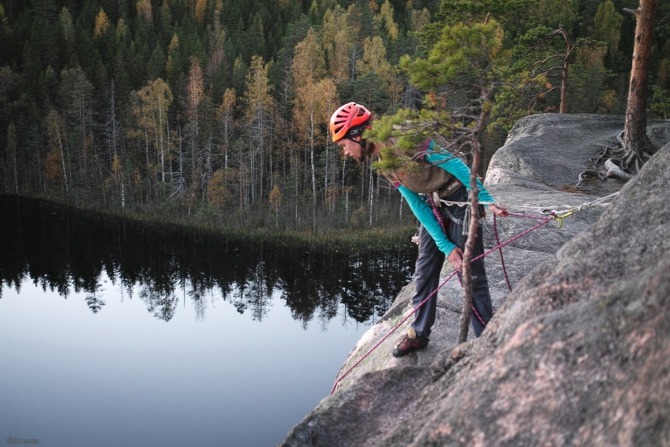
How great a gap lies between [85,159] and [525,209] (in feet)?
144

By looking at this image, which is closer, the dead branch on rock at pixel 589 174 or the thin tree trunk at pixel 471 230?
the thin tree trunk at pixel 471 230

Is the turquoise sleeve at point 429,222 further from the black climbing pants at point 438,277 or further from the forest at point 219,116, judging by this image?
the forest at point 219,116

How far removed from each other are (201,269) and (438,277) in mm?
20181

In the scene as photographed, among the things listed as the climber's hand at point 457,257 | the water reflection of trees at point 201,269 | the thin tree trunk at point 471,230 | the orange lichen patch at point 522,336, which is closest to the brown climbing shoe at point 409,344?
the thin tree trunk at point 471,230

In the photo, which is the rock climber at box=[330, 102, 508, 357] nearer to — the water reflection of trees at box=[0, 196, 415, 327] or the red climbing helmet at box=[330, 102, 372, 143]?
the red climbing helmet at box=[330, 102, 372, 143]

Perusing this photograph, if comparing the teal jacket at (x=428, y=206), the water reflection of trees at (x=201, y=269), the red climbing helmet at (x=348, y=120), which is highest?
the red climbing helmet at (x=348, y=120)

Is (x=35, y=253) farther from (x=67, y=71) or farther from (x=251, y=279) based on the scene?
(x=67, y=71)

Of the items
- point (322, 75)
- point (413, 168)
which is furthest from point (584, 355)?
point (322, 75)

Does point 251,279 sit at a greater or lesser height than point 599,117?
lesser

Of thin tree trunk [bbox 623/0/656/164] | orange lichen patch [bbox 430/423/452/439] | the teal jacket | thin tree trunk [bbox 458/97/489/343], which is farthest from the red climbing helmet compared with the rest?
thin tree trunk [bbox 623/0/656/164]

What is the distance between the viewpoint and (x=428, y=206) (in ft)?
12.5

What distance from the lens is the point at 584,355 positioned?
1991mm

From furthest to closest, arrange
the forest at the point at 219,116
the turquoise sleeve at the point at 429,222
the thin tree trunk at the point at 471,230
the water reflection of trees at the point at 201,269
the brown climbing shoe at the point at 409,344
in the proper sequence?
the forest at the point at 219,116
the water reflection of trees at the point at 201,269
the brown climbing shoe at the point at 409,344
the turquoise sleeve at the point at 429,222
the thin tree trunk at the point at 471,230

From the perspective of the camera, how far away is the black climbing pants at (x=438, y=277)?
3.78m
